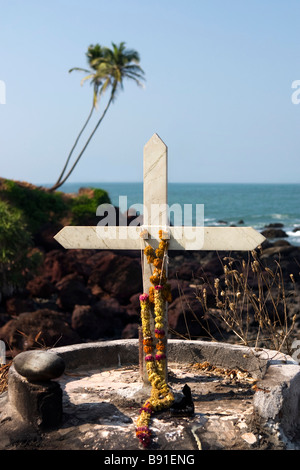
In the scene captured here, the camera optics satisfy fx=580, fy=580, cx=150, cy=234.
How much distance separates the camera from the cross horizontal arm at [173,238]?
4.83m

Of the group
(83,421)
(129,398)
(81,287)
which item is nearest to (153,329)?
(129,398)

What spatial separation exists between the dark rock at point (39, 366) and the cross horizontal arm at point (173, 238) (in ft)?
3.81

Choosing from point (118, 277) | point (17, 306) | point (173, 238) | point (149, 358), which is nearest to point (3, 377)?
point (149, 358)

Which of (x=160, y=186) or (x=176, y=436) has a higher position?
(x=160, y=186)

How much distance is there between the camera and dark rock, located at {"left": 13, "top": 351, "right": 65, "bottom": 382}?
4.39 m

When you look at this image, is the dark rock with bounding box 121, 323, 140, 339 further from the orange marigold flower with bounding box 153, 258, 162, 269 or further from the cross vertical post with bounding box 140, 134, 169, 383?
the orange marigold flower with bounding box 153, 258, 162, 269

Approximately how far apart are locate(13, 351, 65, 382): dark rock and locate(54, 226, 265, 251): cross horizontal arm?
1.16 meters

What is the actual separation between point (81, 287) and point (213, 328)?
3307mm

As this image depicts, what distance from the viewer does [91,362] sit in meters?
5.84

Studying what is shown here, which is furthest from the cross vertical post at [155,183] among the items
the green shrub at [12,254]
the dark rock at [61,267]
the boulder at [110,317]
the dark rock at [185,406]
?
the dark rock at [61,267]

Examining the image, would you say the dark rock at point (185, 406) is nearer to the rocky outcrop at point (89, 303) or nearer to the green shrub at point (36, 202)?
the rocky outcrop at point (89, 303)

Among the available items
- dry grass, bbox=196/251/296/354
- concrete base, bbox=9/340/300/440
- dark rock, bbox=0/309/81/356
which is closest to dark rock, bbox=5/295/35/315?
dark rock, bbox=0/309/81/356
